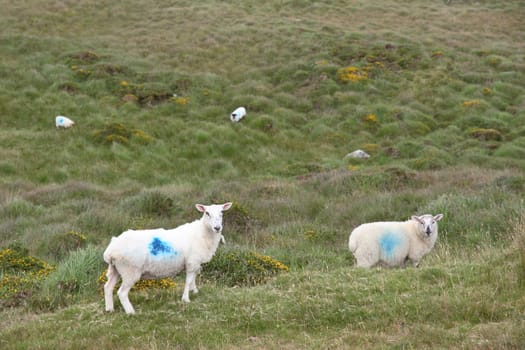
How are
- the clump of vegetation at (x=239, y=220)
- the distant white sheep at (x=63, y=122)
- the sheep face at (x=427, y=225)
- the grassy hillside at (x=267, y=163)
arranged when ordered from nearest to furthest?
the grassy hillside at (x=267, y=163) < the sheep face at (x=427, y=225) < the clump of vegetation at (x=239, y=220) < the distant white sheep at (x=63, y=122)

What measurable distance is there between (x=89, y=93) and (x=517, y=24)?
115 ft

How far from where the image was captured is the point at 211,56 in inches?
1315

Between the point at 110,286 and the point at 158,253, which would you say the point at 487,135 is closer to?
the point at 158,253

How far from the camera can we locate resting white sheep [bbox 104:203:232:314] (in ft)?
22.2

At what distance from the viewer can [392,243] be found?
31.4 feet

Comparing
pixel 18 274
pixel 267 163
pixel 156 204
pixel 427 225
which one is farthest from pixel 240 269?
pixel 267 163

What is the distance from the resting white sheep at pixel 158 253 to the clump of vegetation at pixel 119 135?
48.8 feet

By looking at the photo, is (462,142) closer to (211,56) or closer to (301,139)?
(301,139)

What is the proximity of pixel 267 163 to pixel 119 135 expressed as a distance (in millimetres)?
6386

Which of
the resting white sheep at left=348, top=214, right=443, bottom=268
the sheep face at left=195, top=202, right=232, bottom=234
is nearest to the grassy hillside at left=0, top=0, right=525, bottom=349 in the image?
the resting white sheep at left=348, top=214, right=443, bottom=268

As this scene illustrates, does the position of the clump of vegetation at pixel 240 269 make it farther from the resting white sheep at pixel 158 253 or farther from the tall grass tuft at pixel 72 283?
the tall grass tuft at pixel 72 283

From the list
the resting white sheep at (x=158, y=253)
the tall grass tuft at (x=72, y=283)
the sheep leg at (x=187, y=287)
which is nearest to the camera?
the resting white sheep at (x=158, y=253)

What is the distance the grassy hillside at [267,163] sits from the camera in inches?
259

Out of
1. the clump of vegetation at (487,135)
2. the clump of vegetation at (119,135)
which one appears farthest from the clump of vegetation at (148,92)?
the clump of vegetation at (487,135)
